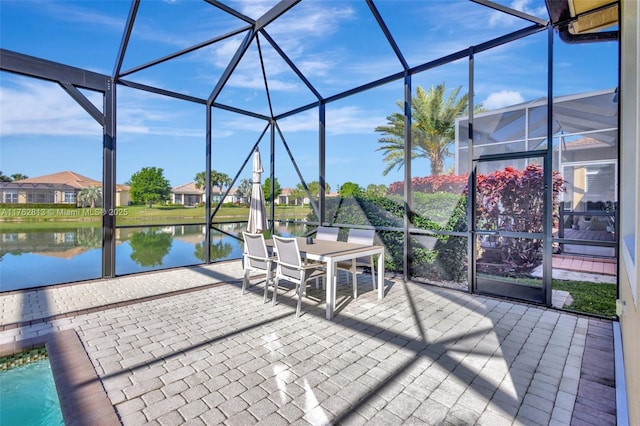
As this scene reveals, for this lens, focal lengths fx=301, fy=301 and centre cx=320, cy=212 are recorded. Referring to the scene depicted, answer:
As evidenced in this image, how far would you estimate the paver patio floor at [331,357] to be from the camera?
1981mm

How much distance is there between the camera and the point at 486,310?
3957 mm

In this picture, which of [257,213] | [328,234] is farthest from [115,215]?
[328,234]

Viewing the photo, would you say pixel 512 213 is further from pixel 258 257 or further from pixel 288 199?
pixel 288 199

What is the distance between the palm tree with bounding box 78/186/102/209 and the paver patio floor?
5.52ft

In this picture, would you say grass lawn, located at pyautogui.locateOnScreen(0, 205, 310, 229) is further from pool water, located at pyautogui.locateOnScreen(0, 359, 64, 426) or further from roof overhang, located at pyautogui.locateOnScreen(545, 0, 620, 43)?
roof overhang, located at pyautogui.locateOnScreen(545, 0, 620, 43)

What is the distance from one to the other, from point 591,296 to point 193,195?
8367 mm

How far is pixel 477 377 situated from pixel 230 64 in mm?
6148

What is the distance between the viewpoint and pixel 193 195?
788 cm

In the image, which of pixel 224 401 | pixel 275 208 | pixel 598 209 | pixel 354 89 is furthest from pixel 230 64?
pixel 598 209

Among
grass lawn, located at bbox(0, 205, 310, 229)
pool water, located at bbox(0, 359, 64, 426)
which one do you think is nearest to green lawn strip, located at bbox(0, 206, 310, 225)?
grass lawn, located at bbox(0, 205, 310, 229)

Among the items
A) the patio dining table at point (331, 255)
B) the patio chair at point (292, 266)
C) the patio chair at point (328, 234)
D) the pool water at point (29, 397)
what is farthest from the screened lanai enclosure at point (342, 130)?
the pool water at point (29, 397)

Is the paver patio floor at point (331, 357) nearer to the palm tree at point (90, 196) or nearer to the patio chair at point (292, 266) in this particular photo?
the patio chair at point (292, 266)

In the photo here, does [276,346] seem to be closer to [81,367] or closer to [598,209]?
[81,367]

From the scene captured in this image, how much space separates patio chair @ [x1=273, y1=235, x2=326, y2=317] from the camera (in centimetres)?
375
